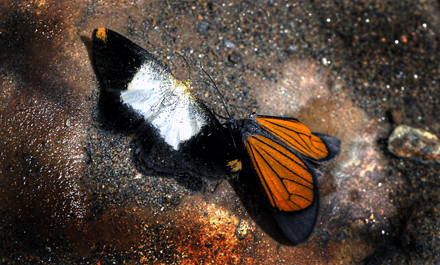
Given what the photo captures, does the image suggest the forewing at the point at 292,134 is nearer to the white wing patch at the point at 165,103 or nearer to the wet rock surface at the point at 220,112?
the wet rock surface at the point at 220,112

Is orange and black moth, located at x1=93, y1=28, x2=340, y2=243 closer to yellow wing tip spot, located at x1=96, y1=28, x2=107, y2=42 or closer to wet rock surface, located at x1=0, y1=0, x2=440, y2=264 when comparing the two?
yellow wing tip spot, located at x1=96, y1=28, x2=107, y2=42

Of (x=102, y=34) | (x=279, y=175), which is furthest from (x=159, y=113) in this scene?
(x=279, y=175)

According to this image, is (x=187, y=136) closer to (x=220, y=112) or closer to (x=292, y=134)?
(x=220, y=112)

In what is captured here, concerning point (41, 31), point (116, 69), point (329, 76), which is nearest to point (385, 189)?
point (329, 76)

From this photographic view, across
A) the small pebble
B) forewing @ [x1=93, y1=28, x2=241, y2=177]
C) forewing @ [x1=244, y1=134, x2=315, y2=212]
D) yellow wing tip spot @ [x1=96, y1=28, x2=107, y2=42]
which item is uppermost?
yellow wing tip spot @ [x1=96, y1=28, x2=107, y2=42]

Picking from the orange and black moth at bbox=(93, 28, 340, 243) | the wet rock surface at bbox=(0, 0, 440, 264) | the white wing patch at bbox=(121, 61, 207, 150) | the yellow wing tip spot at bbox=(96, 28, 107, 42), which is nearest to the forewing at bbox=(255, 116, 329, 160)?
the orange and black moth at bbox=(93, 28, 340, 243)

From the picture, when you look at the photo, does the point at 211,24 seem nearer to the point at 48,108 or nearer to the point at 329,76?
the point at 329,76

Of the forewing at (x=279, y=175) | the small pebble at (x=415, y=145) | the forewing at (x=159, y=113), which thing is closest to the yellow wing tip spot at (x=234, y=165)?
the forewing at (x=159, y=113)
